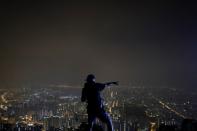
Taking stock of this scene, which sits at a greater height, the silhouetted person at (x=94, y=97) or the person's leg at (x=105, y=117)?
the silhouetted person at (x=94, y=97)

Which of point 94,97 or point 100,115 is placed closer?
point 94,97

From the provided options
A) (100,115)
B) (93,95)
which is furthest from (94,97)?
(100,115)

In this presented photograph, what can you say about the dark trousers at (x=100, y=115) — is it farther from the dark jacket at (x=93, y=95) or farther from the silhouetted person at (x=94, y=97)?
the dark jacket at (x=93, y=95)

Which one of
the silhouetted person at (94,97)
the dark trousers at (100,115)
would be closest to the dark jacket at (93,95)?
the silhouetted person at (94,97)

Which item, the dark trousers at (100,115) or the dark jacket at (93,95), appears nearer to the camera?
the dark jacket at (93,95)

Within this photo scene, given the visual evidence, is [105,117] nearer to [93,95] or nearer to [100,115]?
[100,115]

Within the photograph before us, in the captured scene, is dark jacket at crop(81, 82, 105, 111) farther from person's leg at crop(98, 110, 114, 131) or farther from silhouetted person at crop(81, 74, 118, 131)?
person's leg at crop(98, 110, 114, 131)

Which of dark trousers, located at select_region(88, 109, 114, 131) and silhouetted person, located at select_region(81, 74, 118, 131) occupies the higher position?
silhouetted person, located at select_region(81, 74, 118, 131)

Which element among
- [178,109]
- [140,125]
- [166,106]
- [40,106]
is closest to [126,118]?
[140,125]

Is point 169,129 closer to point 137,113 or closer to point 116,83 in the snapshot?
point 116,83

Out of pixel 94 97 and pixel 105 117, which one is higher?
pixel 94 97

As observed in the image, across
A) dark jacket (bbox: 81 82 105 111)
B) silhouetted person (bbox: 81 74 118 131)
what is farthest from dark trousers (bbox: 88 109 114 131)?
dark jacket (bbox: 81 82 105 111)

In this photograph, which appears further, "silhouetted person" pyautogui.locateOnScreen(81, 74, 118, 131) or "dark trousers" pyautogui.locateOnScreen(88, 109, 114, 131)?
"dark trousers" pyautogui.locateOnScreen(88, 109, 114, 131)
